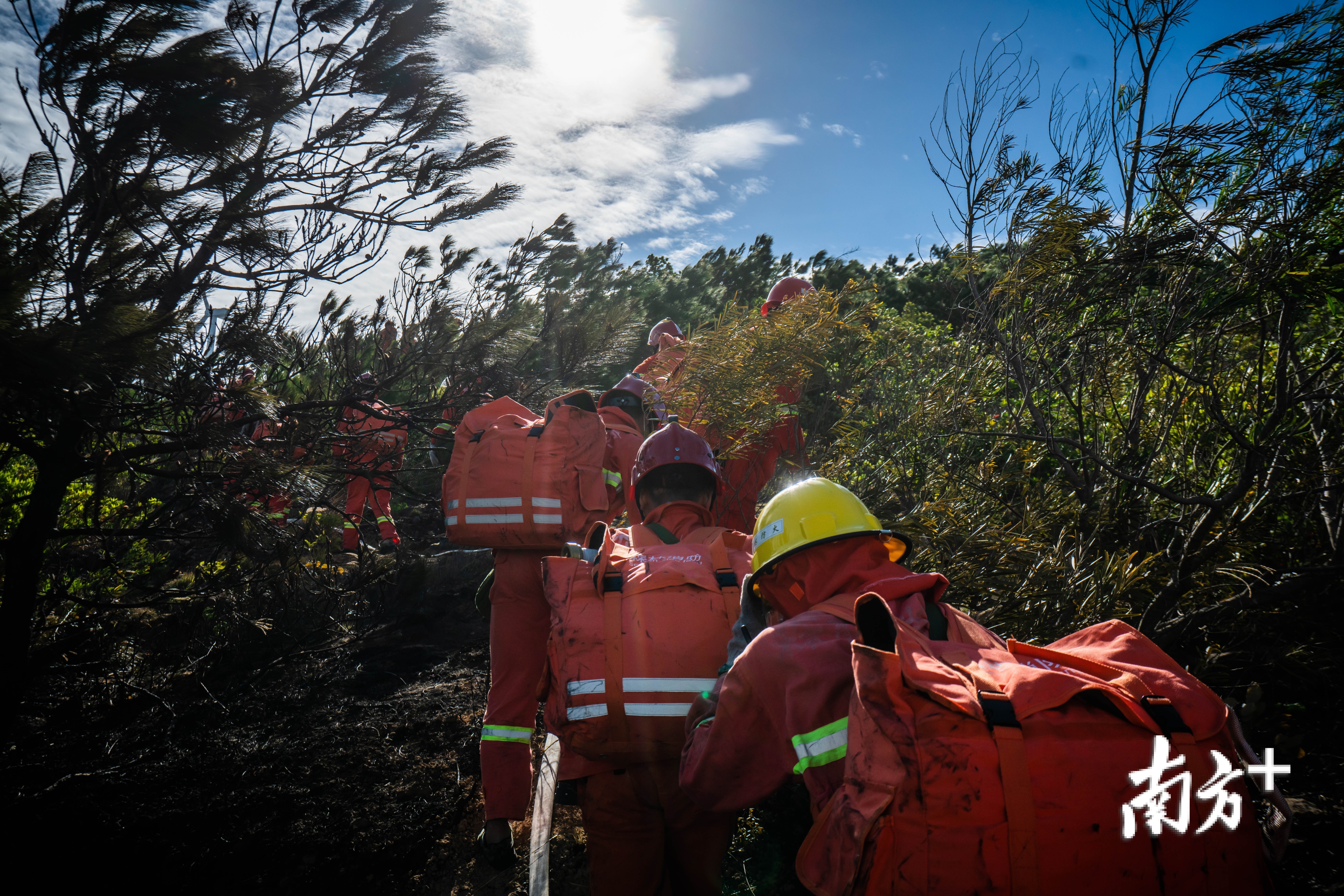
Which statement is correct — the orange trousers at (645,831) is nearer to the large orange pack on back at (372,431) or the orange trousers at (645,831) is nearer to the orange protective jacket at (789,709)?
the orange protective jacket at (789,709)

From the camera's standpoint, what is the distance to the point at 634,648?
215 centimetres

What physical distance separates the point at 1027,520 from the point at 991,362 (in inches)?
48.4

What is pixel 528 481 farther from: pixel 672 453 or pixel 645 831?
pixel 645 831

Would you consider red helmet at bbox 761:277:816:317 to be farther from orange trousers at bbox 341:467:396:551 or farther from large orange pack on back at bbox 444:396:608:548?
orange trousers at bbox 341:467:396:551

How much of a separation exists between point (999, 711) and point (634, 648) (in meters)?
1.21

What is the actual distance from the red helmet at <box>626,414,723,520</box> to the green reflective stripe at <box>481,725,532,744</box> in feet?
4.06

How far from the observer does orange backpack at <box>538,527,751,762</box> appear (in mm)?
2119

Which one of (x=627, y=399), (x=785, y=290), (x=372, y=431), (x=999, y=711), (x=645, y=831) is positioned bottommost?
(x=645, y=831)

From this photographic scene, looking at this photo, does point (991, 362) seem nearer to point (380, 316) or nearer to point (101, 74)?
point (380, 316)

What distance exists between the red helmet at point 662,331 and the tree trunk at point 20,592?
6482 mm

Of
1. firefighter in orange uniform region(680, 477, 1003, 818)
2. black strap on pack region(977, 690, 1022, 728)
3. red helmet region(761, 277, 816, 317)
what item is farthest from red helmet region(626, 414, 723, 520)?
red helmet region(761, 277, 816, 317)

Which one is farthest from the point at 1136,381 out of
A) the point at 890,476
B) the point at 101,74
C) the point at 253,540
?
the point at 101,74

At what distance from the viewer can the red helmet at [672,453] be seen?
2973 mm

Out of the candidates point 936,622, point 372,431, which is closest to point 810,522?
point 936,622
